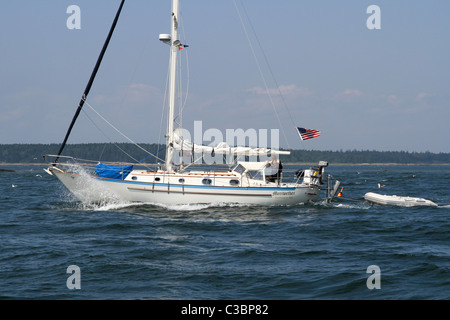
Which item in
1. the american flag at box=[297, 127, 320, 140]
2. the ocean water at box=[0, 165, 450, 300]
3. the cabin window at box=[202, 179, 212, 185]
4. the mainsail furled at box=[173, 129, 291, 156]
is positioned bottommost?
the ocean water at box=[0, 165, 450, 300]

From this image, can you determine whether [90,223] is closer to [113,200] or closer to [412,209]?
[113,200]

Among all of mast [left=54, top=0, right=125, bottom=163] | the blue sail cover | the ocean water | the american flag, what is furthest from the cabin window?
mast [left=54, top=0, right=125, bottom=163]

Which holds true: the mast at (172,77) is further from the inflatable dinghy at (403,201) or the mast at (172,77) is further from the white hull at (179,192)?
the inflatable dinghy at (403,201)

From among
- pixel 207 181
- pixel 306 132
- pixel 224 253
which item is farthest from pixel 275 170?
pixel 224 253

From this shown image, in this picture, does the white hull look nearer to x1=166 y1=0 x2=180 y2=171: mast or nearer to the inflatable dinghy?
x1=166 y1=0 x2=180 y2=171: mast

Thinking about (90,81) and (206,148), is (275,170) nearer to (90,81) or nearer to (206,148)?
(206,148)

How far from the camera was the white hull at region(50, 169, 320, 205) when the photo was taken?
95.7 ft

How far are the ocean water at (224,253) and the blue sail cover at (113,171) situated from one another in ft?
7.07

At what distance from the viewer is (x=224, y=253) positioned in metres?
17.5

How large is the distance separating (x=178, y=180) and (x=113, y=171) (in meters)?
4.33

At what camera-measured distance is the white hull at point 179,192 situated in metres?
29.2

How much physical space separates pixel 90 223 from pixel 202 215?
633 centimetres
